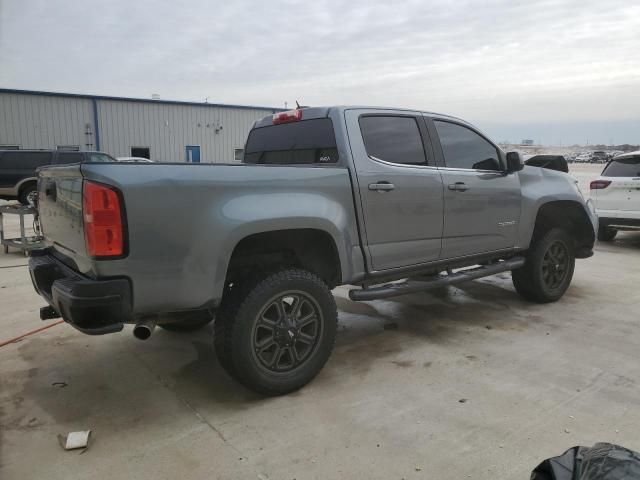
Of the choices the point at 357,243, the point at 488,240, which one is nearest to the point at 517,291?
the point at 488,240

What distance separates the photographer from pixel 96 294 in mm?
2658

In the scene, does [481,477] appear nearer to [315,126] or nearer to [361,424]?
[361,424]

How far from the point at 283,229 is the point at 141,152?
85.7ft

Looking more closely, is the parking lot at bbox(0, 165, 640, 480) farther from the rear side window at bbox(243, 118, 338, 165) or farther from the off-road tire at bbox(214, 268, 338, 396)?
the rear side window at bbox(243, 118, 338, 165)

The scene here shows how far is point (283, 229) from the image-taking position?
3248 mm

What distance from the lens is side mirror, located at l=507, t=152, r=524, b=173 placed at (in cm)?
485

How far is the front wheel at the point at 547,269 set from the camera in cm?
523

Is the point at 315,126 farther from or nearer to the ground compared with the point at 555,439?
farther from the ground

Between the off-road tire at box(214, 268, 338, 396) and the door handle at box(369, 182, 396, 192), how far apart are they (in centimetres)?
80

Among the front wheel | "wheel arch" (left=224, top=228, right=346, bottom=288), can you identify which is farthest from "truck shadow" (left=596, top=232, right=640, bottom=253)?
"wheel arch" (left=224, top=228, right=346, bottom=288)

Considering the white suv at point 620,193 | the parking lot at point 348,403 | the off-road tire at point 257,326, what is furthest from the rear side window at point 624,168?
the off-road tire at point 257,326

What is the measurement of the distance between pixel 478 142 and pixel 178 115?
1020 inches

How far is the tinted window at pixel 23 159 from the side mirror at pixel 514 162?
12.9m

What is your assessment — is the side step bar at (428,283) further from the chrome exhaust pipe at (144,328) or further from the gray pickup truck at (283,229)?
the chrome exhaust pipe at (144,328)
